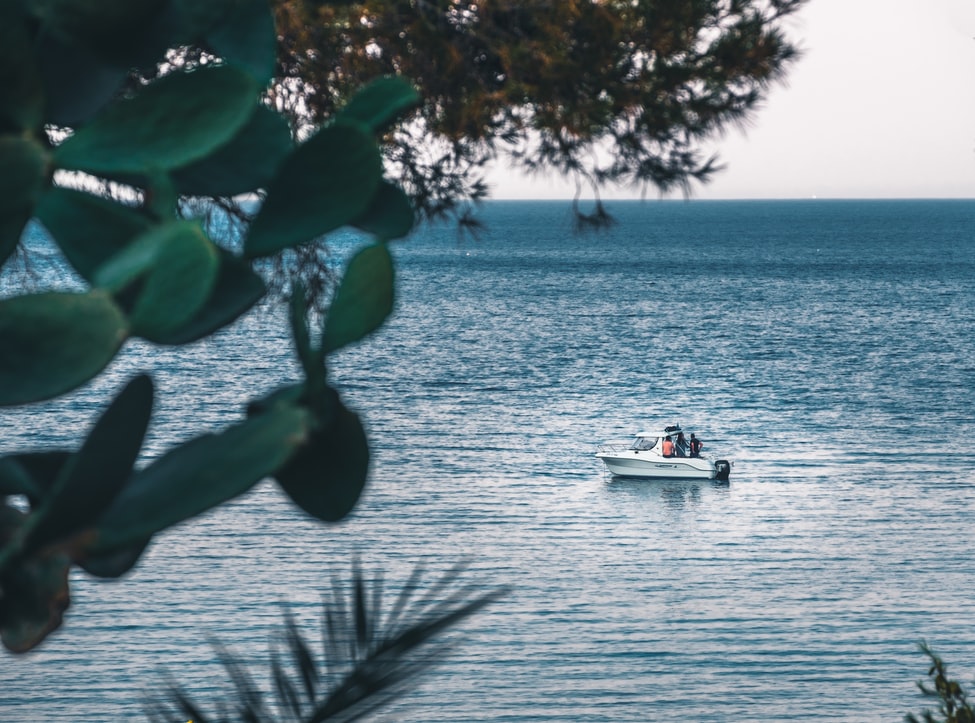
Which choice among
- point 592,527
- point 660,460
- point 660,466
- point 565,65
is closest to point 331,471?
point 565,65

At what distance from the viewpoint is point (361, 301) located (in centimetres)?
144

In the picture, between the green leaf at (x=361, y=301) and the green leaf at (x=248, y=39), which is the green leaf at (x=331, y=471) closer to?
the green leaf at (x=361, y=301)

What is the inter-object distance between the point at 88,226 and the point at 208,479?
15.9 inches

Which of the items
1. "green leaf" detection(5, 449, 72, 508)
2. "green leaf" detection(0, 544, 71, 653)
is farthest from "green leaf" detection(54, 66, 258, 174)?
"green leaf" detection(5, 449, 72, 508)

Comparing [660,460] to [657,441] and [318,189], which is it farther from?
[318,189]

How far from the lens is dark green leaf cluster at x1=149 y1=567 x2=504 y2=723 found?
150cm

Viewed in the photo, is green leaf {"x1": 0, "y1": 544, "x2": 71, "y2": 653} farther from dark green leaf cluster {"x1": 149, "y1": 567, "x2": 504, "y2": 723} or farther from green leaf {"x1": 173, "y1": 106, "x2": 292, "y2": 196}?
green leaf {"x1": 173, "y1": 106, "x2": 292, "y2": 196}

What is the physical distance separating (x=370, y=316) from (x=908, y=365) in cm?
7334

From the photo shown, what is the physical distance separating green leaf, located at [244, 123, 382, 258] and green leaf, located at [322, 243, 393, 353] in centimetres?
6

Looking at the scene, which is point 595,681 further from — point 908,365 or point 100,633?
point 908,365

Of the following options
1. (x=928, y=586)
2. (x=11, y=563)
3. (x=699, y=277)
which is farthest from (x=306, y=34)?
(x=699, y=277)

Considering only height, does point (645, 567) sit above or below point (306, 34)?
below

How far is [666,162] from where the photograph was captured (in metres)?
4.19

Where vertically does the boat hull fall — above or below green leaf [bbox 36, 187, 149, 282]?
below
